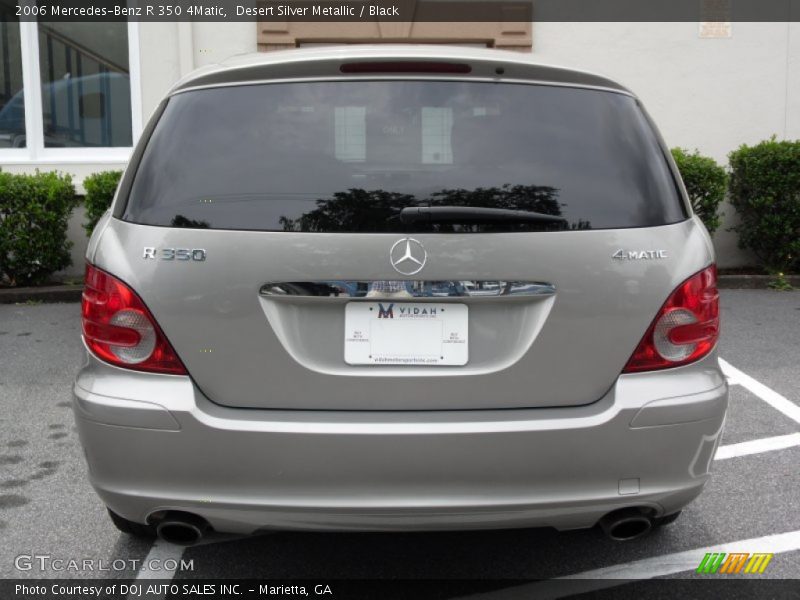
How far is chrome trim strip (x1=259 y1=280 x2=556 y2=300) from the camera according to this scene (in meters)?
2.36

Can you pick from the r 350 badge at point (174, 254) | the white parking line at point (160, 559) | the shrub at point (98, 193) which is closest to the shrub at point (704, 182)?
the shrub at point (98, 193)

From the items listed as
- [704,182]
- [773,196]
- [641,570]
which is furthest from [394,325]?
[773,196]

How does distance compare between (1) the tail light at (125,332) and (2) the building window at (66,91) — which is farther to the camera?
(2) the building window at (66,91)

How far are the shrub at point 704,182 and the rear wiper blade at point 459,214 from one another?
6.77 m

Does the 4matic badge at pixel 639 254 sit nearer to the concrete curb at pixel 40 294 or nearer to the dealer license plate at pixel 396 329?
the dealer license plate at pixel 396 329

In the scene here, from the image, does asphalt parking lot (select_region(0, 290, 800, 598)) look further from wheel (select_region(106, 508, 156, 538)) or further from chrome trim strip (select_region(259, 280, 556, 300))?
chrome trim strip (select_region(259, 280, 556, 300))

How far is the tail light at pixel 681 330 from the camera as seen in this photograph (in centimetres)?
247

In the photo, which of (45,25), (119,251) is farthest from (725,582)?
(45,25)

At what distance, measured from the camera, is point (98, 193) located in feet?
27.0

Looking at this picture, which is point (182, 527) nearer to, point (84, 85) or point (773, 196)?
point (773, 196)

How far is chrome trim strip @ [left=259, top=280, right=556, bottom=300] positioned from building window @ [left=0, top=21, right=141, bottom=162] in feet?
24.7

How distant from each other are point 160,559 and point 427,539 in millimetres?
991

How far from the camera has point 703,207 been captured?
346 inches

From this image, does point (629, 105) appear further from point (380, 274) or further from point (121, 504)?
point (121, 504)
